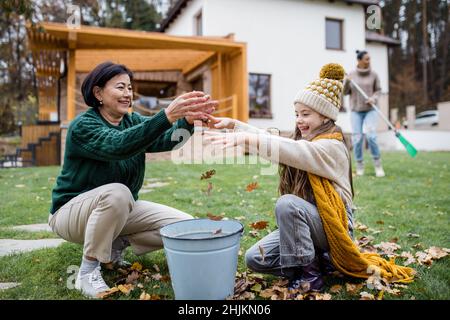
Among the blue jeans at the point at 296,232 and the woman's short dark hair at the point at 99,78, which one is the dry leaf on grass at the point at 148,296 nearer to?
the blue jeans at the point at 296,232

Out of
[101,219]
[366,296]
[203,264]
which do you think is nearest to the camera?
[203,264]

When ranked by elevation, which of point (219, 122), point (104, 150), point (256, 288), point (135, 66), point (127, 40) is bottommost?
point (256, 288)

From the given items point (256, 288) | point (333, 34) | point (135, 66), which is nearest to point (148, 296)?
point (256, 288)

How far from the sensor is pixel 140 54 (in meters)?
12.6

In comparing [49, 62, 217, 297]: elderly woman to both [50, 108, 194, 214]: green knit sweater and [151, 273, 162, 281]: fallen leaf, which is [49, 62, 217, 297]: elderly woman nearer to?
[50, 108, 194, 214]: green knit sweater

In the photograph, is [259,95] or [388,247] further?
[259,95]

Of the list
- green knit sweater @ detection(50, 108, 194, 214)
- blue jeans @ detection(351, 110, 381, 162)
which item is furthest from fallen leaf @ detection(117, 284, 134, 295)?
blue jeans @ detection(351, 110, 381, 162)

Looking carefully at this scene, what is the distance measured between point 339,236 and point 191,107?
100cm

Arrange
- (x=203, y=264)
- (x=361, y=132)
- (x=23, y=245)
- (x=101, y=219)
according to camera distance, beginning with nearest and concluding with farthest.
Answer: (x=203, y=264)
(x=101, y=219)
(x=23, y=245)
(x=361, y=132)

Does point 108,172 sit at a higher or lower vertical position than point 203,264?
higher

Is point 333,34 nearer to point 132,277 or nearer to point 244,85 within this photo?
point 244,85

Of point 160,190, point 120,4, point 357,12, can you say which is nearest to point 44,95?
point 120,4

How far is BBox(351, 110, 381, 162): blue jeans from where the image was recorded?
6.20 metres

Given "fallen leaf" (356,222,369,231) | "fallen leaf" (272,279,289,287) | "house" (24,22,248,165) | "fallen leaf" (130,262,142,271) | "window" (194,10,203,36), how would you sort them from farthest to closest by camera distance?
"window" (194,10,203,36)
"house" (24,22,248,165)
"fallen leaf" (356,222,369,231)
"fallen leaf" (130,262,142,271)
"fallen leaf" (272,279,289,287)
